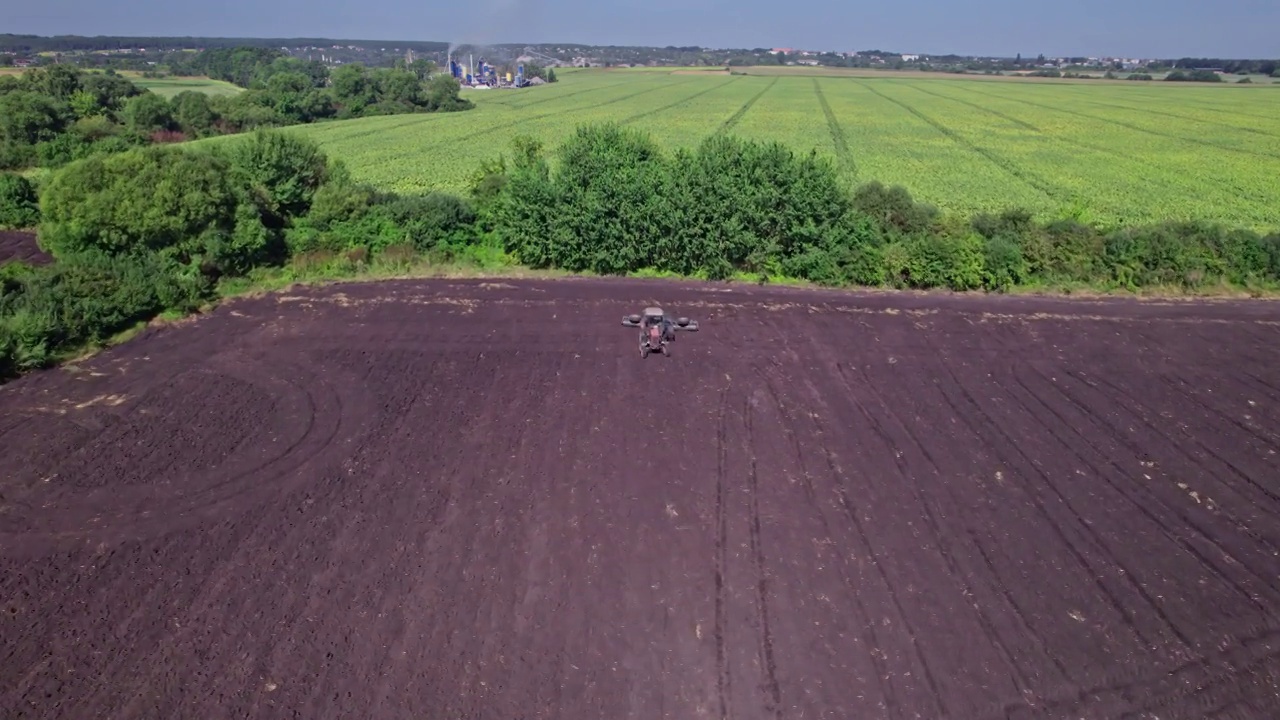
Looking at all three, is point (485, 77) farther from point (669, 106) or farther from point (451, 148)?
point (451, 148)

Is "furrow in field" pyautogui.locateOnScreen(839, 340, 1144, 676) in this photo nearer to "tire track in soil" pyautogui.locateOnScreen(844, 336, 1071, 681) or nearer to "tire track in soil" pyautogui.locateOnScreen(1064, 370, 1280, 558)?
"tire track in soil" pyautogui.locateOnScreen(844, 336, 1071, 681)

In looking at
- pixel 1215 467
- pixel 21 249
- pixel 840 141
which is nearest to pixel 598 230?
pixel 1215 467

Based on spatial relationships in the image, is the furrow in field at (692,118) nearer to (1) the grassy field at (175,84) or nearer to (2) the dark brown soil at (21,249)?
(2) the dark brown soil at (21,249)

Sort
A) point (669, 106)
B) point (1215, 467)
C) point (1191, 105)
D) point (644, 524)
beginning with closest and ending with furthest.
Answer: point (644, 524) < point (1215, 467) < point (1191, 105) < point (669, 106)

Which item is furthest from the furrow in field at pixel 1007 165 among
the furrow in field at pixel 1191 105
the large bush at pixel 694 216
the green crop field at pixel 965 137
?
the large bush at pixel 694 216

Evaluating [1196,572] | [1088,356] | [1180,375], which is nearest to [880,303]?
[1088,356]

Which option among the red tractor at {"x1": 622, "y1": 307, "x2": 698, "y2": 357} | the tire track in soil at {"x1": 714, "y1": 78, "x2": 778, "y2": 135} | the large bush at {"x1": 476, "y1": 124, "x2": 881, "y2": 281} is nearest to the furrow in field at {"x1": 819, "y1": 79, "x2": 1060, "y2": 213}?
the tire track in soil at {"x1": 714, "y1": 78, "x2": 778, "y2": 135}
